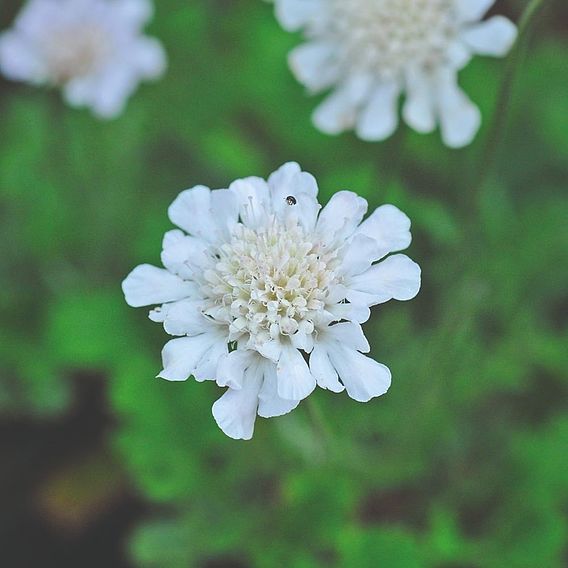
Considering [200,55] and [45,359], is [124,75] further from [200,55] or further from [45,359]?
[45,359]

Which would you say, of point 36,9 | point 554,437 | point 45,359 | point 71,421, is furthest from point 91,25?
point 554,437

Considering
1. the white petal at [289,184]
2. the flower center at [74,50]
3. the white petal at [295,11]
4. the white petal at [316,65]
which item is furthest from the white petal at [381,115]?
the flower center at [74,50]

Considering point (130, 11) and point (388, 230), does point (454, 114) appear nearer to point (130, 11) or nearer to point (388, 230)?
point (388, 230)

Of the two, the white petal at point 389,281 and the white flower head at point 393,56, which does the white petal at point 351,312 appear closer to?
the white petal at point 389,281

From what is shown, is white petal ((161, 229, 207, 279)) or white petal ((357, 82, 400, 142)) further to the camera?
white petal ((357, 82, 400, 142))

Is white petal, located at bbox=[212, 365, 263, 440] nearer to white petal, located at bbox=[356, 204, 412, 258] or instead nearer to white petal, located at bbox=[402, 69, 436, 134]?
white petal, located at bbox=[356, 204, 412, 258]

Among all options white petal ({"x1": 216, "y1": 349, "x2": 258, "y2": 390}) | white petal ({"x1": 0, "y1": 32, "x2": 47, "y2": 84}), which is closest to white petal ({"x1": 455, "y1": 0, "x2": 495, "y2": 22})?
white petal ({"x1": 216, "y1": 349, "x2": 258, "y2": 390})
